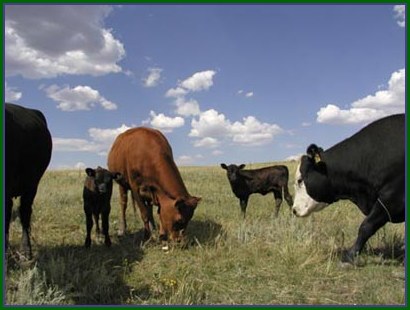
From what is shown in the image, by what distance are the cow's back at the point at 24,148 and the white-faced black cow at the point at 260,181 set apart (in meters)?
6.97

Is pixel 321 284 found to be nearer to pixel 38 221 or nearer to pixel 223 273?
pixel 223 273

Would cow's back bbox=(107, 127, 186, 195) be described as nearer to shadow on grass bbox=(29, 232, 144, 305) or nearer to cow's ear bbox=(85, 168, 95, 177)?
cow's ear bbox=(85, 168, 95, 177)

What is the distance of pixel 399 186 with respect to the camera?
7.01 metres

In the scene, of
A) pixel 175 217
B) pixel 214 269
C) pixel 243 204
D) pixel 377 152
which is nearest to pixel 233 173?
pixel 243 204

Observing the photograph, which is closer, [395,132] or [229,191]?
[395,132]

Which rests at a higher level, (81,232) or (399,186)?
(399,186)

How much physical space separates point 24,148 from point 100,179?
169 centimetres

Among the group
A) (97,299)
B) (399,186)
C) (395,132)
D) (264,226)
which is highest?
(395,132)

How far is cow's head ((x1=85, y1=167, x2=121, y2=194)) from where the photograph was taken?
8.60 m

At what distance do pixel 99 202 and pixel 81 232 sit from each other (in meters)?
0.99

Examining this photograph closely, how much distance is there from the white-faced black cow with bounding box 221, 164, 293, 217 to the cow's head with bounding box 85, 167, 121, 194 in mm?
6161

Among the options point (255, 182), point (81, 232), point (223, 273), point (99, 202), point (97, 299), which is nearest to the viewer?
point (97, 299)

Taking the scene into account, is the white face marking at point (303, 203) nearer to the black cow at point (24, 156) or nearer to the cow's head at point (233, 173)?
the black cow at point (24, 156)

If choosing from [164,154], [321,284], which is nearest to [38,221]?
[164,154]
